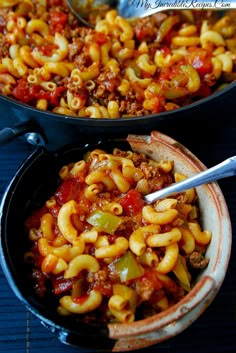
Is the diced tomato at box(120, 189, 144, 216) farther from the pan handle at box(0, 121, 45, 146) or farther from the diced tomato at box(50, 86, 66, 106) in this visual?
the diced tomato at box(50, 86, 66, 106)

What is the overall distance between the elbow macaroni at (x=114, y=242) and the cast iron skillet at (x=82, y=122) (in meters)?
0.11

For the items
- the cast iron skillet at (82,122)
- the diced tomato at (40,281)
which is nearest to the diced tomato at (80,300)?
the diced tomato at (40,281)

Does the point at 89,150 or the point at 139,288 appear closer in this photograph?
the point at 139,288

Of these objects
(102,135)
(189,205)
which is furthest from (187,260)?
(102,135)

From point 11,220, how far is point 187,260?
0.58 metres

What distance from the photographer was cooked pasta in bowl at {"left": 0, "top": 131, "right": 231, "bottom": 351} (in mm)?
1412

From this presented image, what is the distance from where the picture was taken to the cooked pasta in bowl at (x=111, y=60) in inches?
78.2

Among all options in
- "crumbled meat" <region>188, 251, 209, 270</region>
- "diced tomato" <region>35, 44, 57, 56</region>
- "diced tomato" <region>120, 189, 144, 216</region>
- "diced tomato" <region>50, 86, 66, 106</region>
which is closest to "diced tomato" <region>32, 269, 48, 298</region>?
"diced tomato" <region>120, 189, 144, 216</region>

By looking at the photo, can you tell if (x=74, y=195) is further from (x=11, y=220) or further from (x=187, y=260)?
(x=187, y=260)

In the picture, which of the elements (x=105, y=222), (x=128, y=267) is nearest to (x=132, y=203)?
(x=105, y=222)

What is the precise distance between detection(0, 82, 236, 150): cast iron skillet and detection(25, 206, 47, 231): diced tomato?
28 cm

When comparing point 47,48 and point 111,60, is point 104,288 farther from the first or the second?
point 47,48

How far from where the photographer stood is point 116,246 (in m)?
1.52

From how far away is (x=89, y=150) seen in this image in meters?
1.81
